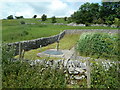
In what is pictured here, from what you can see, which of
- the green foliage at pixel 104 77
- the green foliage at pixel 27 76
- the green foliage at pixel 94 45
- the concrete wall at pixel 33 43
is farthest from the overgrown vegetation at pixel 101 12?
the concrete wall at pixel 33 43

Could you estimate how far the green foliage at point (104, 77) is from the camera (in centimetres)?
361

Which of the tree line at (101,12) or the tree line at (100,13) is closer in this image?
the tree line at (100,13)

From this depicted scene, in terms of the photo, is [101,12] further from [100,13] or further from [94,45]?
[94,45]

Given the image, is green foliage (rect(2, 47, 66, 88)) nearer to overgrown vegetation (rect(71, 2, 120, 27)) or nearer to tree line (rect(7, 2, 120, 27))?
tree line (rect(7, 2, 120, 27))

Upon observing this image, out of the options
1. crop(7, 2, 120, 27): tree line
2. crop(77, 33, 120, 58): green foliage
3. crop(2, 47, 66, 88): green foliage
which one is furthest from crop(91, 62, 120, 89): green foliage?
crop(77, 33, 120, 58): green foliage

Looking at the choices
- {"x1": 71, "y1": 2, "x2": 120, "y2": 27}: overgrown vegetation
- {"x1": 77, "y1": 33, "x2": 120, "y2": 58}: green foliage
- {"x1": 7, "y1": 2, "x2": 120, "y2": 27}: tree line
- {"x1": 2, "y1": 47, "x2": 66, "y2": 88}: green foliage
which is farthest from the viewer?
{"x1": 77, "y1": 33, "x2": 120, "y2": 58}: green foliage

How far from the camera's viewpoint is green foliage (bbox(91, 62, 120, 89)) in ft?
11.8

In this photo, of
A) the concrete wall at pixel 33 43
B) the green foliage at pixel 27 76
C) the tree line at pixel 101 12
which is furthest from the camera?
the concrete wall at pixel 33 43

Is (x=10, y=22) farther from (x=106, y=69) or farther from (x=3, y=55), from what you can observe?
(x=106, y=69)

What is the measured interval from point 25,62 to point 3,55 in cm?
64

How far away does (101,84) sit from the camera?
146 inches

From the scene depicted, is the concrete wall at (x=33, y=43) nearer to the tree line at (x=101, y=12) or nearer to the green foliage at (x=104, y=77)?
the tree line at (x=101, y=12)

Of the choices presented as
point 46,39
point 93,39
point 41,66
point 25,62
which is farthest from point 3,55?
point 46,39

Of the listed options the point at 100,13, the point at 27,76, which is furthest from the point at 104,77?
the point at 100,13
